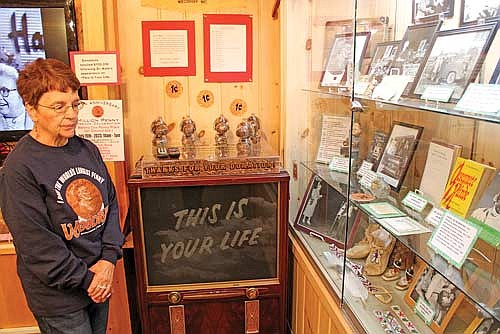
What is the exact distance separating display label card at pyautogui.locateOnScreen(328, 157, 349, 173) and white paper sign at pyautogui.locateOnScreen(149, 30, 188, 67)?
0.98 m

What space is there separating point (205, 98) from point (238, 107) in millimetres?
192

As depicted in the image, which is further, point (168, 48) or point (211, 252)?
point (168, 48)

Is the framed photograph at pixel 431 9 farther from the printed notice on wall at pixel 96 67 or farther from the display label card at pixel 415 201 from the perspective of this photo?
the printed notice on wall at pixel 96 67

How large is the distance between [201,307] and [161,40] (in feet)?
4.58

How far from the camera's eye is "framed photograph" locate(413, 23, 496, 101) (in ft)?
3.84

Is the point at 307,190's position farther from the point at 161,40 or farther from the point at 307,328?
the point at 161,40

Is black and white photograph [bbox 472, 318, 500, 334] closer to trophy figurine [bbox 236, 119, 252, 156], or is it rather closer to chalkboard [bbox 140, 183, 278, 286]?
chalkboard [bbox 140, 183, 278, 286]

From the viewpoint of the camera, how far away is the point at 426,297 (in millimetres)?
1418

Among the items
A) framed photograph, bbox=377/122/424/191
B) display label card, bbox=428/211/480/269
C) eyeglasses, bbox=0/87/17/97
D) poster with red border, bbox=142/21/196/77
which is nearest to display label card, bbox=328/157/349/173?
framed photograph, bbox=377/122/424/191

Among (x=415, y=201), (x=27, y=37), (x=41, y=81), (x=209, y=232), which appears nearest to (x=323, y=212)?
(x=209, y=232)

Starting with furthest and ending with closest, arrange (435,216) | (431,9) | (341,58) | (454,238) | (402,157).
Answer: (341,58) < (402,157) < (431,9) < (435,216) < (454,238)

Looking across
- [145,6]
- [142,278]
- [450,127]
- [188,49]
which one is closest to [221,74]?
[188,49]

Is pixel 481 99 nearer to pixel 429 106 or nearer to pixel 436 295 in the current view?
pixel 429 106

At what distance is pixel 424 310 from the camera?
4.61 feet
